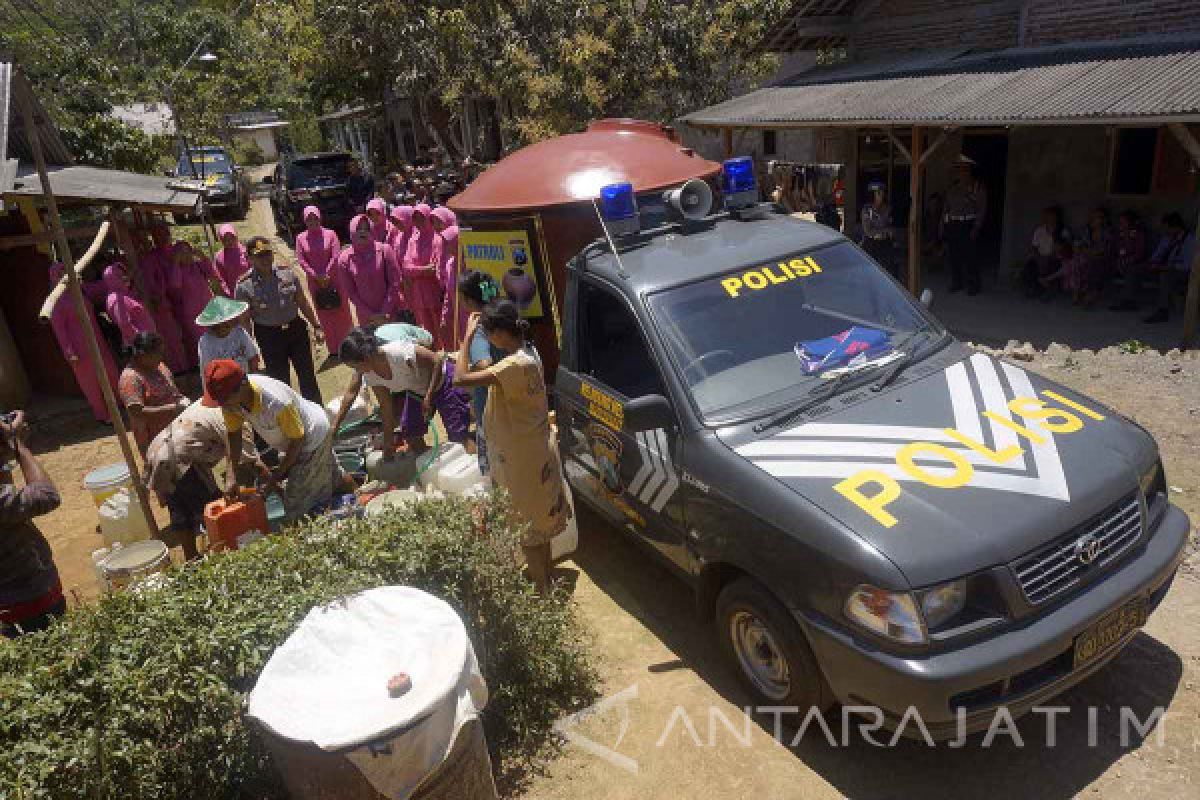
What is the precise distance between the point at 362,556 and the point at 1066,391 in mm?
3279

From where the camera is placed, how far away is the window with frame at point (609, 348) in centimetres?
449

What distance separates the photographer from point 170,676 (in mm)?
2658

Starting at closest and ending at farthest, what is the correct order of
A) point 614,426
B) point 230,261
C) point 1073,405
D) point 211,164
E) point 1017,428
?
1. point 1017,428
2. point 1073,405
3. point 614,426
4. point 230,261
5. point 211,164

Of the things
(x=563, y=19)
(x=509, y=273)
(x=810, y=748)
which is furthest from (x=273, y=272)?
(x=563, y=19)

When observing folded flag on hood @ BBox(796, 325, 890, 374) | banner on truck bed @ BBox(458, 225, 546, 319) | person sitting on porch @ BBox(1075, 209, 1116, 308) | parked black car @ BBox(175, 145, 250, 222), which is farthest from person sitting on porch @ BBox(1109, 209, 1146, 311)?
parked black car @ BBox(175, 145, 250, 222)

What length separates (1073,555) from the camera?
2.95m

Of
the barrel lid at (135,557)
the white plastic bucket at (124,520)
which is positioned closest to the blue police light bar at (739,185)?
the barrel lid at (135,557)

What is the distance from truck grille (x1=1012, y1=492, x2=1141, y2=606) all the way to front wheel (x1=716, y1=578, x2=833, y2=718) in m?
0.84

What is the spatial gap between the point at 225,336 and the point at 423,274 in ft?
10.6

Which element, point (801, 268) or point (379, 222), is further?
point (379, 222)

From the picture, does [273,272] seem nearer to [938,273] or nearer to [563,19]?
[938,273]

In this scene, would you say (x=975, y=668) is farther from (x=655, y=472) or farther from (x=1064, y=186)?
(x=1064, y=186)

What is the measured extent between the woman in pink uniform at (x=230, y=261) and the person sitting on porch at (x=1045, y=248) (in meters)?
9.78

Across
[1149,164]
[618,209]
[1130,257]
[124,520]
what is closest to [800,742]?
[618,209]
